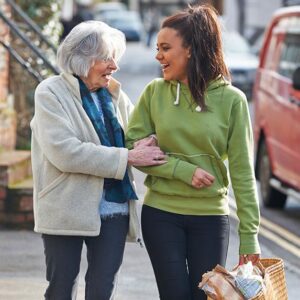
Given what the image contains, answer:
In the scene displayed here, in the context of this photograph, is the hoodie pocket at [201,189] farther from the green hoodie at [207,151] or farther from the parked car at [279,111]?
the parked car at [279,111]

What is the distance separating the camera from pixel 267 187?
13.1 m

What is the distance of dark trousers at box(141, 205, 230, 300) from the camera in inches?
210

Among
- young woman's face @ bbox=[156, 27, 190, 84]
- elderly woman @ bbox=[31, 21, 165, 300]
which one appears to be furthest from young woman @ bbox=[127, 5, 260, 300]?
elderly woman @ bbox=[31, 21, 165, 300]

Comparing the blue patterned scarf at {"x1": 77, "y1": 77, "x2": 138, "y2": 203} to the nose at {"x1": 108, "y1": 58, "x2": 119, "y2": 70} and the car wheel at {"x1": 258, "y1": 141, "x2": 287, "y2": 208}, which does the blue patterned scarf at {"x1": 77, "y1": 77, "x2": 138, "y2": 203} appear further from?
the car wheel at {"x1": 258, "y1": 141, "x2": 287, "y2": 208}

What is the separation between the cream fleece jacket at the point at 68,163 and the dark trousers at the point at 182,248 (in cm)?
27

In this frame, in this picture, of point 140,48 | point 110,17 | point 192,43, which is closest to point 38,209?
point 192,43

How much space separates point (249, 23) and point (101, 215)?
51974 millimetres

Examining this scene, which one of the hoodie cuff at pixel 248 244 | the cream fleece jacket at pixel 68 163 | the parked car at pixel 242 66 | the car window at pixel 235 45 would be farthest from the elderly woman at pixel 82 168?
the car window at pixel 235 45

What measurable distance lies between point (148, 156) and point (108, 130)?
0.95 feet

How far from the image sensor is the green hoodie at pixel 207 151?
5352mm

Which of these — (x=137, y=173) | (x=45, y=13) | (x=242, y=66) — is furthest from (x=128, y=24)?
(x=137, y=173)

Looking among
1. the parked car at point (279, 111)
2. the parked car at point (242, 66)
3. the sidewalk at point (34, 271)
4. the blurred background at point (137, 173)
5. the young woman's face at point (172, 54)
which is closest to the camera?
the young woman's face at point (172, 54)

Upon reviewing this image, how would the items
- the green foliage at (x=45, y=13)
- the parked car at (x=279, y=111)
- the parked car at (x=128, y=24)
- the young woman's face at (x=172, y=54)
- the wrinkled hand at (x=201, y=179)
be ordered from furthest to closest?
the parked car at (x=128, y=24)
the green foliage at (x=45, y=13)
the parked car at (x=279, y=111)
the young woman's face at (x=172, y=54)
the wrinkled hand at (x=201, y=179)

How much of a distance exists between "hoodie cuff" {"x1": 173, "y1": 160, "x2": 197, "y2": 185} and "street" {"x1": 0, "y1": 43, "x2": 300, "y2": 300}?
7.41 feet
